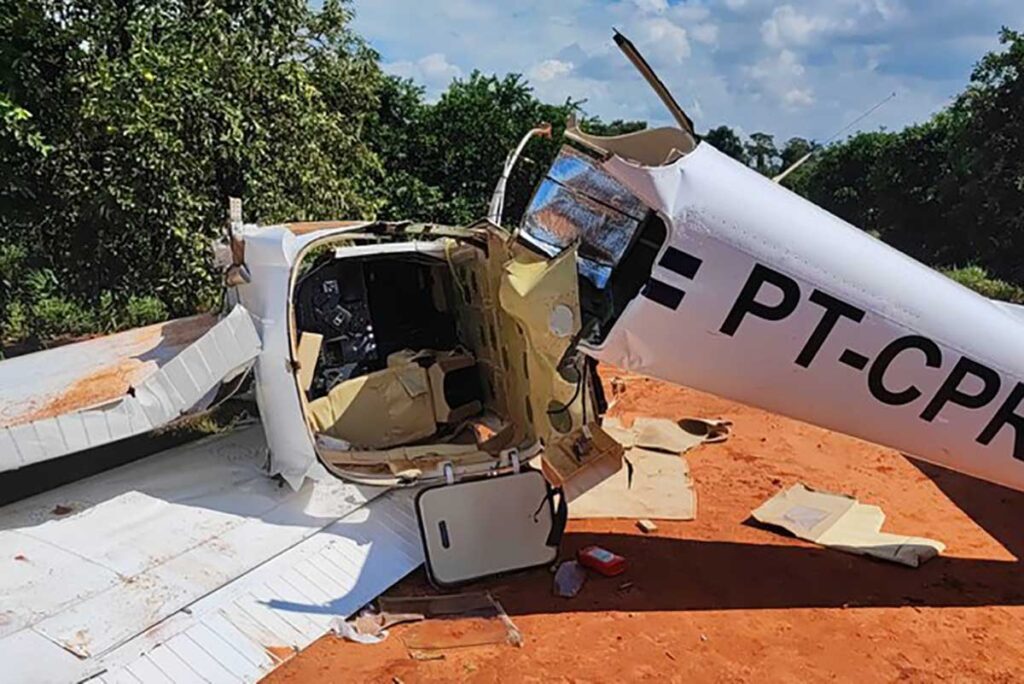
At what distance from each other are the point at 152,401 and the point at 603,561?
2.87m

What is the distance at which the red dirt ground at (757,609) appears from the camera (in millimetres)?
3979

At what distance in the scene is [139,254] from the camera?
8.12 metres

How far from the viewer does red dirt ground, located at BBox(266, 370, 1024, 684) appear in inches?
157

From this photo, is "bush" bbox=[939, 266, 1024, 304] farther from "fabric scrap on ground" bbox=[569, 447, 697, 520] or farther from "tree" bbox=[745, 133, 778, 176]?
"tree" bbox=[745, 133, 778, 176]

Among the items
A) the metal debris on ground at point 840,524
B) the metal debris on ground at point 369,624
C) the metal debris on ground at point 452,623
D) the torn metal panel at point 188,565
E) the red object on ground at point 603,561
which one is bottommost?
the torn metal panel at point 188,565

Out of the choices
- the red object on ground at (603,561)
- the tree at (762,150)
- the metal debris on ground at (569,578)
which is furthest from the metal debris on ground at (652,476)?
the tree at (762,150)

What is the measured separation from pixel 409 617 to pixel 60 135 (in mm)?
5960

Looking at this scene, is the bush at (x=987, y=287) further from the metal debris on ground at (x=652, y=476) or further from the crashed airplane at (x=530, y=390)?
the crashed airplane at (x=530, y=390)

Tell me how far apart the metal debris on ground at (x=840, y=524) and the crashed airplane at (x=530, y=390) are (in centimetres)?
79

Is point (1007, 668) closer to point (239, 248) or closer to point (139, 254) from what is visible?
point (239, 248)

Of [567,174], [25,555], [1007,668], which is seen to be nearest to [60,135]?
[25,555]

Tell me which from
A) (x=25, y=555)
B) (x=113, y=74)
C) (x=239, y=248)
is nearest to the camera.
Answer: (x=25, y=555)

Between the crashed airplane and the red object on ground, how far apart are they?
24cm

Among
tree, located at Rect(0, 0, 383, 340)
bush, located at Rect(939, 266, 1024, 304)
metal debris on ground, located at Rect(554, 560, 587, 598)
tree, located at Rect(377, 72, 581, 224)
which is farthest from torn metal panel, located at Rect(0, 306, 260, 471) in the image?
bush, located at Rect(939, 266, 1024, 304)
